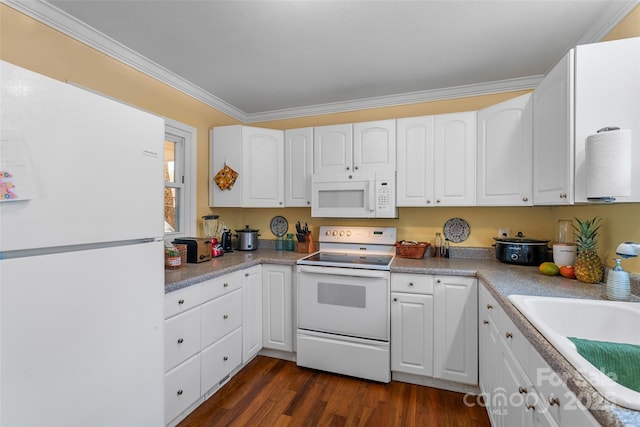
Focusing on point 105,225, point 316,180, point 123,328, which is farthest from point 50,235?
point 316,180

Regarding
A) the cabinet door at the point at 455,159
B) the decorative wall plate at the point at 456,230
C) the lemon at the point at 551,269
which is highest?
the cabinet door at the point at 455,159

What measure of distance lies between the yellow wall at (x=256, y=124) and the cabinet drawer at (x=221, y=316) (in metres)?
1.03

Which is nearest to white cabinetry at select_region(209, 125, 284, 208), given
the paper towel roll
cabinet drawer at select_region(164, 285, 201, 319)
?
cabinet drawer at select_region(164, 285, 201, 319)

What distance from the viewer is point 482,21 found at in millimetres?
1660

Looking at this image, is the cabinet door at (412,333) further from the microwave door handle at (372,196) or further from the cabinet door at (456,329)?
the microwave door handle at (372,196)

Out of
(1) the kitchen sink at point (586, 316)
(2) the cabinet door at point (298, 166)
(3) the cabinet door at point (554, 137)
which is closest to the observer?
(1) the kitchen sink at point (586, 316)

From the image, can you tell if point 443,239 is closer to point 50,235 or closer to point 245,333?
point 245,333

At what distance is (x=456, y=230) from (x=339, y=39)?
6.19 ft

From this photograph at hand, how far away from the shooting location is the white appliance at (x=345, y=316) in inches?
83.9

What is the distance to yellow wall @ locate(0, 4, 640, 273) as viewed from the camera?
4.86 ft

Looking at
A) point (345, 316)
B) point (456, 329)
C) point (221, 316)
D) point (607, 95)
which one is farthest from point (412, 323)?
point (607, 95)

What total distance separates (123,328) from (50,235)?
46cm

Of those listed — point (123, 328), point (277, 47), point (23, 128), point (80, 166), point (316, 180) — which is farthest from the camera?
point (316, 180)

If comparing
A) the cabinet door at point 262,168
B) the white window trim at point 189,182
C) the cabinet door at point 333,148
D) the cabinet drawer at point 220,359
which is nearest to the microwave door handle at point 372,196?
the cabinet door at point 333,148
